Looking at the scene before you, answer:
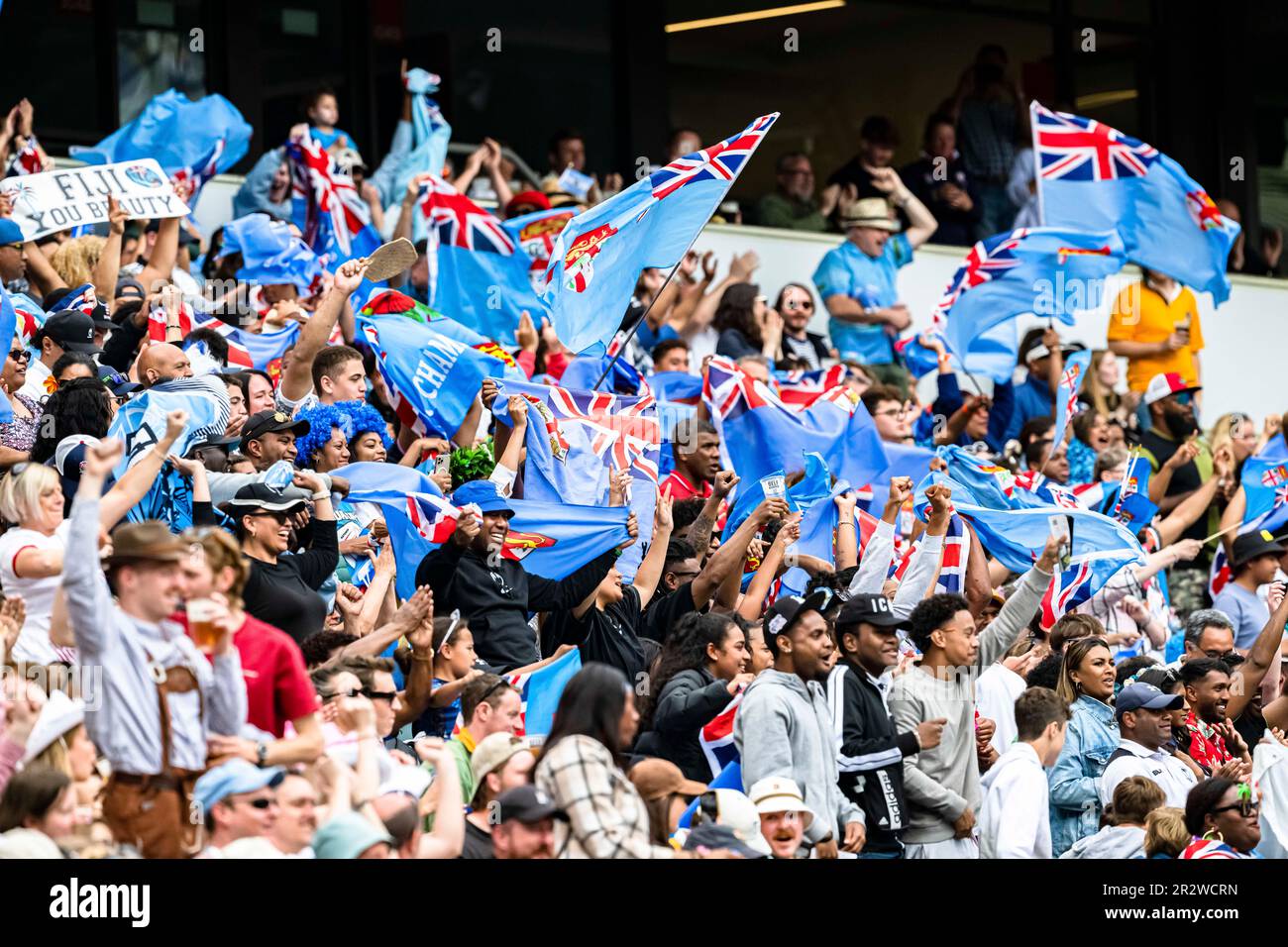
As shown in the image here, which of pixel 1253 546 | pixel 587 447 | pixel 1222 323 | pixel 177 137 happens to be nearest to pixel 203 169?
pixel 177 137

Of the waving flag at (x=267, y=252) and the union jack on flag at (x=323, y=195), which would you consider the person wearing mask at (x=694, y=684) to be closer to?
the waving flag at (x=267, y=252)

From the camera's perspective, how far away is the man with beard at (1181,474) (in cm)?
1355

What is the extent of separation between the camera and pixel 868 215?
15.6 m

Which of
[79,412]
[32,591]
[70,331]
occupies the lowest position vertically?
[32,591]

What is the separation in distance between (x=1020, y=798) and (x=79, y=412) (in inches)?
145

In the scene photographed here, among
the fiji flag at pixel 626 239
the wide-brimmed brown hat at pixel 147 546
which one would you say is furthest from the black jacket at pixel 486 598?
the wide-brimmed brown hat at pixel 147 546

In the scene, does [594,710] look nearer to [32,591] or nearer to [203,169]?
[32,591]

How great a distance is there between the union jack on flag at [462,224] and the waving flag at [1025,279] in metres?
2.87

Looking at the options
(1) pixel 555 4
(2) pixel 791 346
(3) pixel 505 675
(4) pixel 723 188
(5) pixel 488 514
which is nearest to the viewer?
(3) pixel 505 675

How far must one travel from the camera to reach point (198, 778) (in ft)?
19.7

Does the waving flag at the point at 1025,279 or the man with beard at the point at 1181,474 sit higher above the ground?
the waving flag at the point at 1025,279
